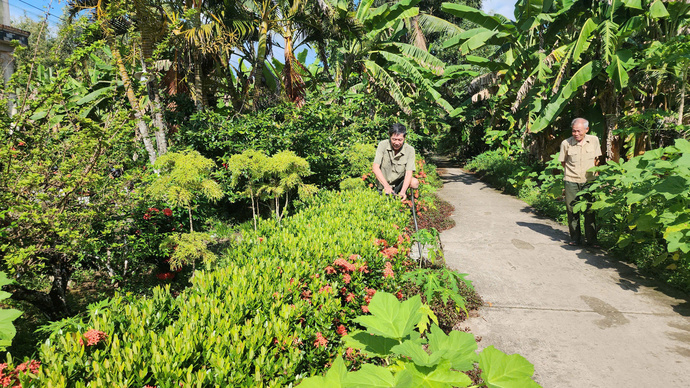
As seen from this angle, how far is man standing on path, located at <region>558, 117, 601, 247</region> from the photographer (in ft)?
18.1

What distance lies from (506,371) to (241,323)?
1.35 m

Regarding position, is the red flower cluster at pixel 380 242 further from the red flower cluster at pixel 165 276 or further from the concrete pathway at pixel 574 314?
the red flower cluster at pixel 165 276

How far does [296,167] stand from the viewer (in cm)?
596

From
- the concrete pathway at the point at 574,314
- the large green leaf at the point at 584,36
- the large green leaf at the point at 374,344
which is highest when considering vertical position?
the large green leaf at the point at 584,36

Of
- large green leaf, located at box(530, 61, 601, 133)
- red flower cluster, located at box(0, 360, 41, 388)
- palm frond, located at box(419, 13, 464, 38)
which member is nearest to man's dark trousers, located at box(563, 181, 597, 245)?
large green leaf, located at box(530, 61, 601, 133)

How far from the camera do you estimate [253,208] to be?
222 inches

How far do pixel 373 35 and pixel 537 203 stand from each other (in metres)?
7.32

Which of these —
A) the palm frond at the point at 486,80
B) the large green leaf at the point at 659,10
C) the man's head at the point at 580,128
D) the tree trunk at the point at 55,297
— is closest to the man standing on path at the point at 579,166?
the man's head at the point at 580,128

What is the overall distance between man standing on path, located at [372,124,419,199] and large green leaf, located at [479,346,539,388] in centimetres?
359

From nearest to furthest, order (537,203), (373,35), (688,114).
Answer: (688,114) < (537,203) < (373,35)

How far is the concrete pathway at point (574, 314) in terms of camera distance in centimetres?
286

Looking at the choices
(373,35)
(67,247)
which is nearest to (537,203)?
(373,35)

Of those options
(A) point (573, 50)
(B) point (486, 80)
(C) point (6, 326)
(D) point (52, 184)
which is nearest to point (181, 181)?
(D) point (52, 184)

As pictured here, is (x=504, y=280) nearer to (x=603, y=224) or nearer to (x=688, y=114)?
(x=603, y=224)
